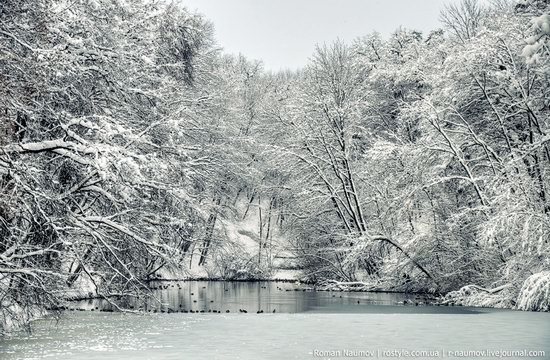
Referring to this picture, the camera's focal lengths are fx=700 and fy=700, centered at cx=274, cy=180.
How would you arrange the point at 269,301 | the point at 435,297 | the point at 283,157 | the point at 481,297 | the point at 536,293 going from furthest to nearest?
the point at 283,157, the point at 269,301, the point at 435,297, the point at 481,297, the point at 536,293

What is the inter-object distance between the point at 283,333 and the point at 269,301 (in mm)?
10970

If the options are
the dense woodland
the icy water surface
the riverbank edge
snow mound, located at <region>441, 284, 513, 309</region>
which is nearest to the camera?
the icy water surface

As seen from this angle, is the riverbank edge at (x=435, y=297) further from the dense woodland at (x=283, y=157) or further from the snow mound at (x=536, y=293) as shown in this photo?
the snow mound at (x=536, y=293)

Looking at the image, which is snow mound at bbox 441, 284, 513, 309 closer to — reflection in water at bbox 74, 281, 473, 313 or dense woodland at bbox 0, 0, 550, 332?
dense woodland at bbox 0, 0, 550, 332

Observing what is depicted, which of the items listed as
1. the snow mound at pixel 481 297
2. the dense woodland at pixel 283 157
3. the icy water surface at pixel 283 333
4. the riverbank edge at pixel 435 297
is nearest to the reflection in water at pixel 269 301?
the icy water surface at pixel 283 333

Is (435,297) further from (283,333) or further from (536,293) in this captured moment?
(283,333)

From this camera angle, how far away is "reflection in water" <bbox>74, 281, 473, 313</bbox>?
71.8 ft

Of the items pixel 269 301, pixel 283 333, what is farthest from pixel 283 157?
Answer: pixel 283 333

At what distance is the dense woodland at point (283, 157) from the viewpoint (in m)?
13.4

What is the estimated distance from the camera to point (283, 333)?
50.4 ft

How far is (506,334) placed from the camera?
14.8 m

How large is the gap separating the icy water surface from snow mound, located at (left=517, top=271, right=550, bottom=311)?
0.49m

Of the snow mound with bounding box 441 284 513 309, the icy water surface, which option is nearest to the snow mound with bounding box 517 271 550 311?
the icy water surface

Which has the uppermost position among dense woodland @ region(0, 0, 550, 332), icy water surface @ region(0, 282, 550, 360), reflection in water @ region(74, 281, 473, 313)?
dense woodland @ region(0, 0, 550, 332)
